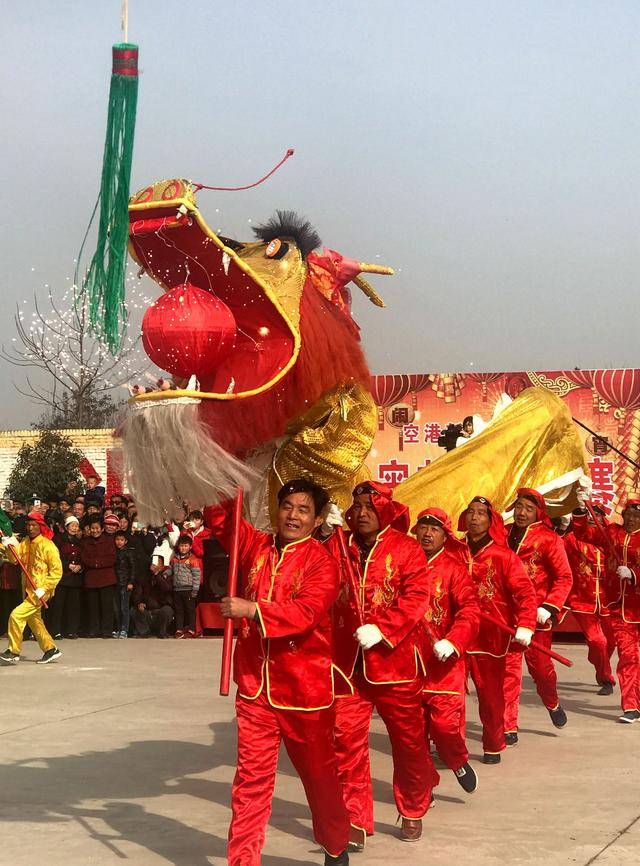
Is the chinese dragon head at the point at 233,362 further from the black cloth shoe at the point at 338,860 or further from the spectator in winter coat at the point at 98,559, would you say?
the spectator in winter coat at the point at 98,559

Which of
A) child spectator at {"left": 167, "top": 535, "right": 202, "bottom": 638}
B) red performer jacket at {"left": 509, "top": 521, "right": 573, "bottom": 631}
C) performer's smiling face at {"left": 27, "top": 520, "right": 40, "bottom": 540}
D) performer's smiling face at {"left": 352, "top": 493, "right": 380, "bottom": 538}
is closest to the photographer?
performer's smiling face at {"left": 352, "top": 493, "right": 380, "bottom": 538}

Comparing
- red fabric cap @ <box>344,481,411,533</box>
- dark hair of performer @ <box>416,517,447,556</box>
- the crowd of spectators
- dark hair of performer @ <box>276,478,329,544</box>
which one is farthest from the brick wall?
dark hair of performer @ <box>276,478,329,544</box>

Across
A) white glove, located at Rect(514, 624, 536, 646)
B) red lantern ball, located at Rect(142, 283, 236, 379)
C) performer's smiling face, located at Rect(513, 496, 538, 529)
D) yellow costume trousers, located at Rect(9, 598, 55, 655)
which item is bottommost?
yellow costume trousers, located at Rect(9, 598, 55, 655)

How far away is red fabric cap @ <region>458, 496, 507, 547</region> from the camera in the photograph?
691 centimetres

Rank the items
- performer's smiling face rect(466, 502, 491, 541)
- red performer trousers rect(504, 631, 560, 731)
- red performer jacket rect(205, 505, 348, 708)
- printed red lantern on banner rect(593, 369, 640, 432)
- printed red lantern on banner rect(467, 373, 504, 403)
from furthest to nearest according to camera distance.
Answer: printed red lantern on banner rect(467, 373, 504, 403), printed red lantern on banner rect(593, 369, 640, 432), red performer trousers rect(504, 631, 560, 731), performer's smiling face rect(466, 502, 491, 541), red performer jacket rect(205, 505, 348, 708)

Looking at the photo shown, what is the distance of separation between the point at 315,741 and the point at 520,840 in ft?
3.85

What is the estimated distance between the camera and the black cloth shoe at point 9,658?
11.6m

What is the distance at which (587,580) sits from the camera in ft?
31.7

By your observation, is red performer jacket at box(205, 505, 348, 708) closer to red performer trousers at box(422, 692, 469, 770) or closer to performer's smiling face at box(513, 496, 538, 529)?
red performer trousers at box(422, 692, 469, 770)

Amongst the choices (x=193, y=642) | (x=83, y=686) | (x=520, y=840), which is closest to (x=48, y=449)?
(x=193, y=642)

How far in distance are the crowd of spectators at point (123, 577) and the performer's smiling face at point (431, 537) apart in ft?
24.0

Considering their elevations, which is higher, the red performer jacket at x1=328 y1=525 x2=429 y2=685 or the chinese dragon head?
the chinese dragon head

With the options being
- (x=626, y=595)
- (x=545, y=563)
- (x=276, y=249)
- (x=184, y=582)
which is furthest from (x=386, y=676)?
(x=184, y=582)

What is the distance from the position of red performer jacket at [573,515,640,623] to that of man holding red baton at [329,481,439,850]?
3.81 meters
